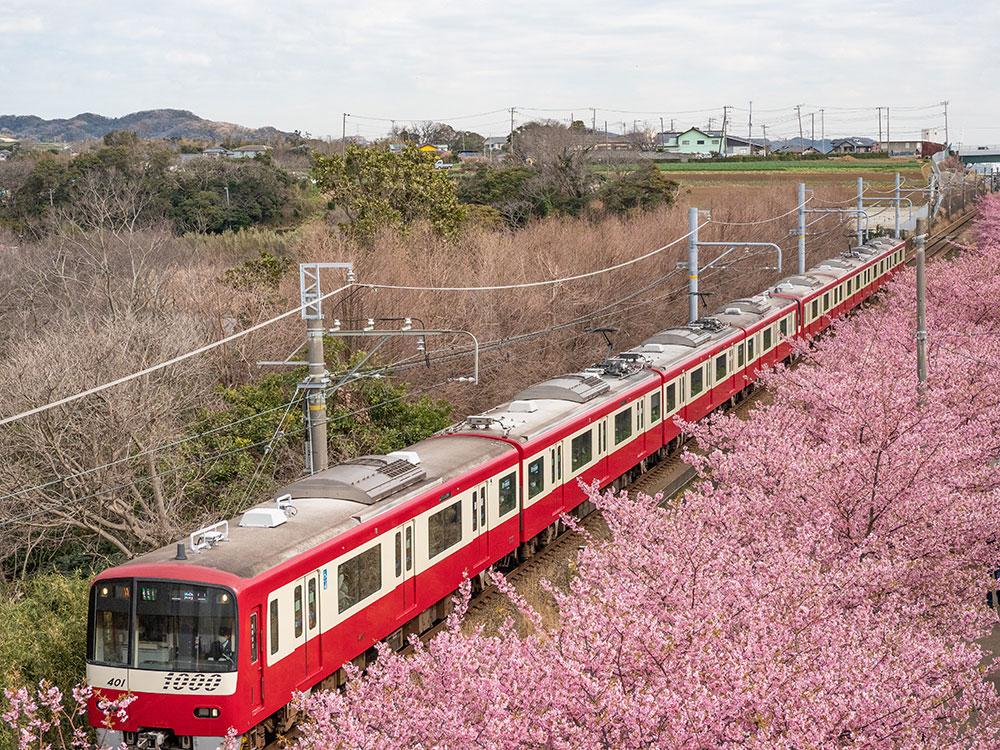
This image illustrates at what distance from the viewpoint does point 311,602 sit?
1023 cm

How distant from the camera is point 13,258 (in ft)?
121

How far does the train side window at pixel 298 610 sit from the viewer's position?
9.96m

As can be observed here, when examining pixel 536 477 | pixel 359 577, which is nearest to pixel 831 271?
pixel 536 477

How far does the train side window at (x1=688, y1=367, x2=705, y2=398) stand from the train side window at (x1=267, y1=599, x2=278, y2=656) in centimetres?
1370

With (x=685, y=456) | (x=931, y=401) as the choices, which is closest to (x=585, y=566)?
(x=685, y=456)

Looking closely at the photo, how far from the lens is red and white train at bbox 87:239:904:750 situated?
9266mm

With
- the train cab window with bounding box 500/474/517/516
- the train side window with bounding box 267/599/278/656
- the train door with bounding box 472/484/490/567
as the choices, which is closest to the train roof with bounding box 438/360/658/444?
the train cab window with bounding box 500/474/517/516

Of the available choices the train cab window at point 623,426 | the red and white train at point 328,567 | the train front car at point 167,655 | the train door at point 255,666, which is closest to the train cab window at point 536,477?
the red and white train at point 328,567

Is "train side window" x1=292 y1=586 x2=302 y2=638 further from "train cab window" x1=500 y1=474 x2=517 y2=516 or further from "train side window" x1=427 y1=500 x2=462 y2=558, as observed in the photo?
"train cab window" x1=500 y1=474 x2=517 y2=516

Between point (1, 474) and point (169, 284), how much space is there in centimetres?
1068

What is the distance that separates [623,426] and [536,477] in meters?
3.67

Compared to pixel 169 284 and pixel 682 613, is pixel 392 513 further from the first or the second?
pixel 169 284

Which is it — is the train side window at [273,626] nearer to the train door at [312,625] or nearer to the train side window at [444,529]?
the train door at [312,625]

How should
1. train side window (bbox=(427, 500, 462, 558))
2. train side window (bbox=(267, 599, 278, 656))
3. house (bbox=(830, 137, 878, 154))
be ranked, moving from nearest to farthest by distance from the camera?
train side window (bbox=(267, 599, 278, 656)) → train side window (bbox=(427, 500, 462, 558)) → house (bbox=(830, 137, 878, 154))
